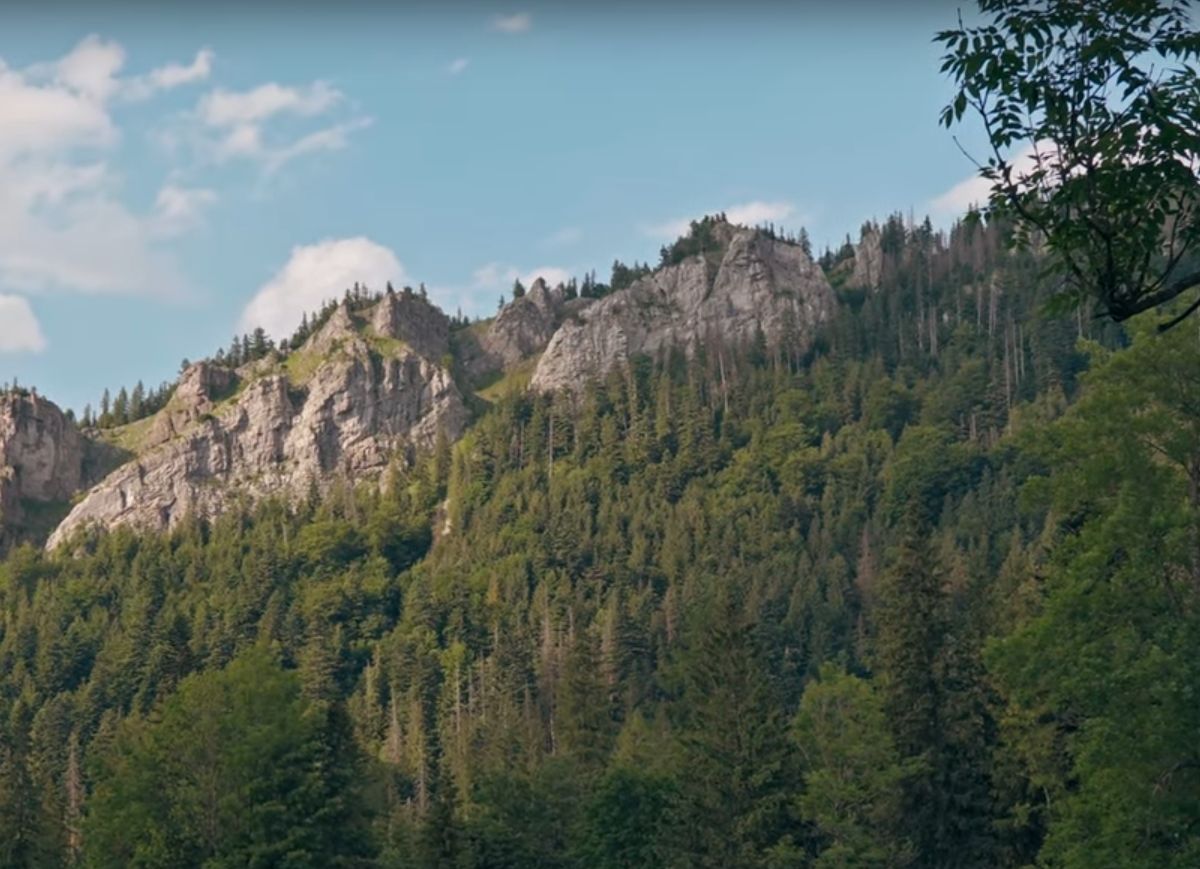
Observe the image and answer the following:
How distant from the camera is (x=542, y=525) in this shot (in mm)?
175250

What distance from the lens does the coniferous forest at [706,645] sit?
2795cm

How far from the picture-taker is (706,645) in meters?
57.3

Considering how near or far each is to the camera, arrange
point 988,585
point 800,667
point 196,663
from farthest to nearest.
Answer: point 800,667 → point 196,663 → point 988,585

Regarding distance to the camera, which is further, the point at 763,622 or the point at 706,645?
the point at 763,622

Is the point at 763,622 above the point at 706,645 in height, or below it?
above

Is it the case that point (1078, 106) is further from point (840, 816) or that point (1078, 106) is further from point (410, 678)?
point (410, 678)

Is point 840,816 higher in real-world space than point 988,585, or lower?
lower

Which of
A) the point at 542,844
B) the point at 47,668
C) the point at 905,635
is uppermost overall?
the point at 47,668

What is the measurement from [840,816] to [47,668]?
435 ft

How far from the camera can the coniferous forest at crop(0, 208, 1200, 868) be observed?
91.7ft

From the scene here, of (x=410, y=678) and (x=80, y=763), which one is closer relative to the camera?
(x=80, y=763)

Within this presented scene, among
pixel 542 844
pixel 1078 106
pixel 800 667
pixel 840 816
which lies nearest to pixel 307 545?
pixel 800 667

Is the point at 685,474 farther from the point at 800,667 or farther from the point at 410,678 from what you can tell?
the point at 800,667

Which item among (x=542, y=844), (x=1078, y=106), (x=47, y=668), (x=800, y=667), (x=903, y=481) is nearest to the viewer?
(x=1078, y=106)
